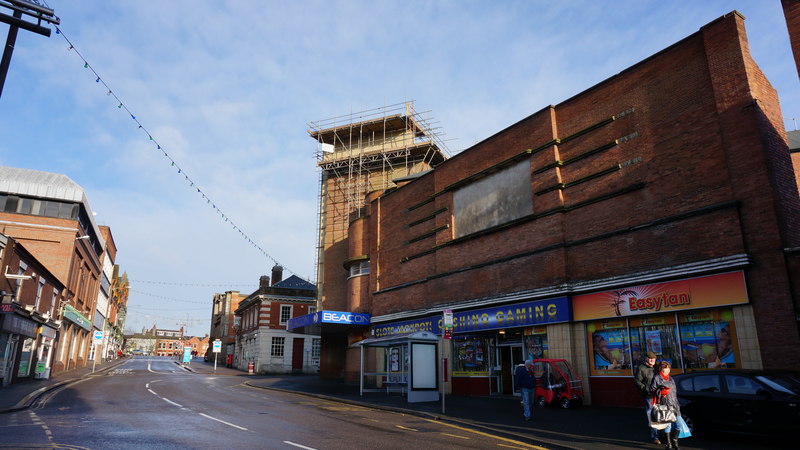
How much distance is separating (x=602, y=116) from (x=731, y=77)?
456cm

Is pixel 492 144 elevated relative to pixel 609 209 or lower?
elevated

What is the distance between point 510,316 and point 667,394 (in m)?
11.5

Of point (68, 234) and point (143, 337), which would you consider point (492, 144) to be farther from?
point (143, 337)

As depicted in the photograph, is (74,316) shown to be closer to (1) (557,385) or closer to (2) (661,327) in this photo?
(1) (557,385)

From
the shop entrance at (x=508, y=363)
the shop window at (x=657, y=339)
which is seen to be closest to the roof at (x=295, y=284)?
the shop entrance at (x=508, y=363)

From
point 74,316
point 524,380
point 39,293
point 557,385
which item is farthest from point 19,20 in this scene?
point 74,316

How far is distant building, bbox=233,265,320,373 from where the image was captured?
48000 millimetres

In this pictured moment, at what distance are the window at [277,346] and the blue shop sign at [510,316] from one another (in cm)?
2617

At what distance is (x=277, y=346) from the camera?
48.6 meters

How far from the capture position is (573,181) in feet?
64.0

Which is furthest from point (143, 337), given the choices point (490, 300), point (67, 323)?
point (490, 300)

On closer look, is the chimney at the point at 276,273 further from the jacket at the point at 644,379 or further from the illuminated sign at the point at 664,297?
the jacket at the point at 644,379

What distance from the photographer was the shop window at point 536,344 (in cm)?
1966

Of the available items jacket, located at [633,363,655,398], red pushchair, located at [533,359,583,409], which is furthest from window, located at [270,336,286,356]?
jacket, located at [633,363,655,398]
